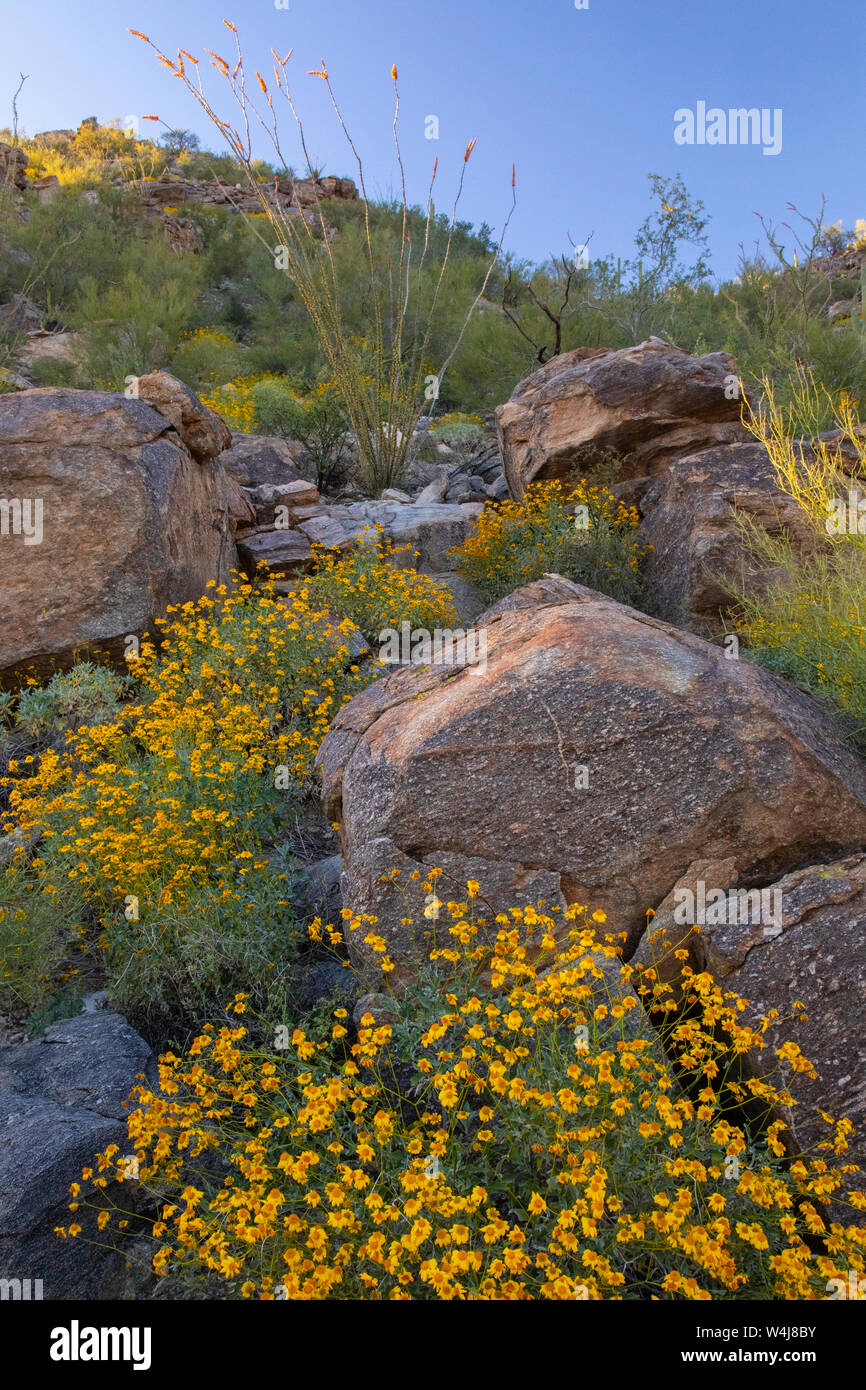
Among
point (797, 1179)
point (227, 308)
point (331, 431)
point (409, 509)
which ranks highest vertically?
point (227, 308)

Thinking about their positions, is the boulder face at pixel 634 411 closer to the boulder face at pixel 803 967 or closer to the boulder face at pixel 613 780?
the boulder face at pixel 613 780

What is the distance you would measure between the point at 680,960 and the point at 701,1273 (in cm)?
101

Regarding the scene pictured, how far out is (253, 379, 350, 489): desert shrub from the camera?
987 cm

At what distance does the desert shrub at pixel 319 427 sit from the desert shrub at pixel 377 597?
3816mm

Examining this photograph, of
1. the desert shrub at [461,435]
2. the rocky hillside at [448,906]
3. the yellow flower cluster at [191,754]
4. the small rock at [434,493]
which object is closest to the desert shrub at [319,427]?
the small rock at [434,493]

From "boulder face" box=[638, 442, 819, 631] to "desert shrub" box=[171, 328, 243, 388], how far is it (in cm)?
890

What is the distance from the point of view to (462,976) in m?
2.84

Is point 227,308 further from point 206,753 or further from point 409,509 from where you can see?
point 206,753

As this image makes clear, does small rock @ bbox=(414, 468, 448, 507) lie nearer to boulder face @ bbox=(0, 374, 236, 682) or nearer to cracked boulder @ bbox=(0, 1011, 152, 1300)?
boulder face @ bbox=(0, 374, 236, 682)

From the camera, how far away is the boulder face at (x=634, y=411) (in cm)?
676

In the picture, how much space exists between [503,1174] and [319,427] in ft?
28.9

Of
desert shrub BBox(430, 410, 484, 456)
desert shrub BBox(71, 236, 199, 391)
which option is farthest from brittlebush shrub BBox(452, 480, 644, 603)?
desert shrub BBox(71, 236, 199, 391)

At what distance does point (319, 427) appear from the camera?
9.91 m

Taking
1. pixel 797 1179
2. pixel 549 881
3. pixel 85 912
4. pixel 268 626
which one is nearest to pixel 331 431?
pixel 268 626
